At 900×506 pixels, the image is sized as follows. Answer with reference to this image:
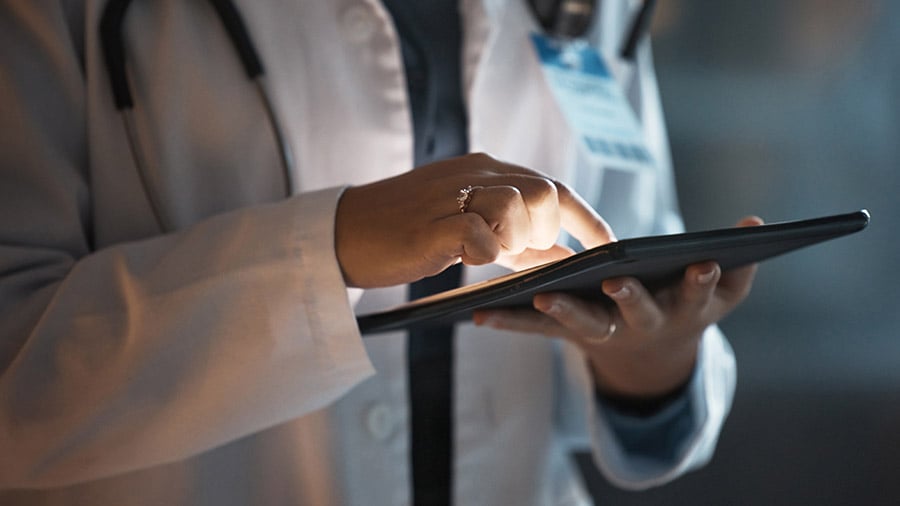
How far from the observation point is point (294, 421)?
2.59ft

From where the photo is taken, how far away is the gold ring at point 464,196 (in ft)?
1.88

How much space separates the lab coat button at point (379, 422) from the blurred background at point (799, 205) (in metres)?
0.78

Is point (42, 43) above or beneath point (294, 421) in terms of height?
above

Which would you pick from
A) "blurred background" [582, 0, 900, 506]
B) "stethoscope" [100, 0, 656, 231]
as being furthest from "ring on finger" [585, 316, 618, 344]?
"blurred background" [582, 0, 900, 506]

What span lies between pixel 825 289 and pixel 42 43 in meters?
1.35

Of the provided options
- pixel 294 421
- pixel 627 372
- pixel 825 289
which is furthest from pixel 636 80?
pixel 825 289

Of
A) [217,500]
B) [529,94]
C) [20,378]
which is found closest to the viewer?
[20,378]

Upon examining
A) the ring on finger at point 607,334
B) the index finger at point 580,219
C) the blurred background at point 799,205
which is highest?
the index finger at point 580,219

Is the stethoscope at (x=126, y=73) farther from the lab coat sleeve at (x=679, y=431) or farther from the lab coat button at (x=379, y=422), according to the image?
the lab coat sleeve at (x=679, y=431)

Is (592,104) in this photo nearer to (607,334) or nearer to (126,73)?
(607,334)

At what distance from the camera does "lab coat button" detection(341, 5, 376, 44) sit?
83 cm

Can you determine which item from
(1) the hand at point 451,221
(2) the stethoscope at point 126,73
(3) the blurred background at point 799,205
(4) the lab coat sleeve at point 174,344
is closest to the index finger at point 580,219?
(1) the hand at point 451,221

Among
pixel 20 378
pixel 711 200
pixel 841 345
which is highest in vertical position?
pixel 20 378

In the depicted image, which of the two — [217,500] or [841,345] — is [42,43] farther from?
[841,345]
